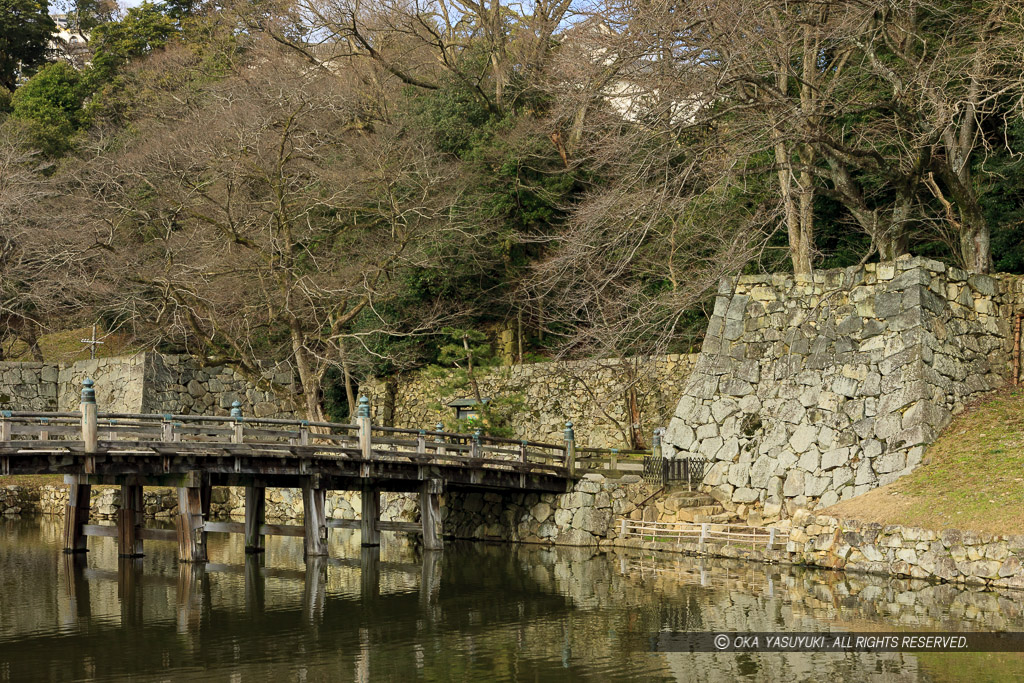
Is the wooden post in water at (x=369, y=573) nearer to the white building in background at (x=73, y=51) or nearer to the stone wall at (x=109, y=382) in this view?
the stone wall at (x=109, y=382)

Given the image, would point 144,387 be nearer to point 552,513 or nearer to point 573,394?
point 573,394

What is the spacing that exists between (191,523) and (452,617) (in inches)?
270

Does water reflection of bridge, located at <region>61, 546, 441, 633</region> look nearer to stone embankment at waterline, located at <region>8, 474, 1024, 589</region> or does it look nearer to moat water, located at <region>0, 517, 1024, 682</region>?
moat water, located at <region>0, 517, 1024, 682</region>

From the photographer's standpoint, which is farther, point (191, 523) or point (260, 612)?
point (191, 523)

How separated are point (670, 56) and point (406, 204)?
11806mm

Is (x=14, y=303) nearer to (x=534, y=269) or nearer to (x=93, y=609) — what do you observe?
(x=534, y=269)

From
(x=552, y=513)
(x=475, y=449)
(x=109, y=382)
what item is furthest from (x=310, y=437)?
(x=109, y=382)

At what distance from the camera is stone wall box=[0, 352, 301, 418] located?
110 ft

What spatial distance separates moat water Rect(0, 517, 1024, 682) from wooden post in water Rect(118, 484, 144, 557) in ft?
1.39

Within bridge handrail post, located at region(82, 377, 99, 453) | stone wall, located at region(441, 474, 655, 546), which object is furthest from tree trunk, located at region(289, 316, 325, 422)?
bridge handrail post, located at region(82, 377, 99, 453)

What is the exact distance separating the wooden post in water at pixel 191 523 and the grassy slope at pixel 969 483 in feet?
38.7

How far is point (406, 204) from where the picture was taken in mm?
30891

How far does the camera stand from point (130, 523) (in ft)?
70.6

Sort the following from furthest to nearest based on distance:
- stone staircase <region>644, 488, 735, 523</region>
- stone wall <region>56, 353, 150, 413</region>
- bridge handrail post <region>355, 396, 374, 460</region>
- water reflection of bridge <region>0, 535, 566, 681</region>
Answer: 1. stone wall <region>56, 353, 150, 413</region>
2. stone staircase <region>644, 488, 735, 523</region>
3. bridge handrail post <region>355, 396, 374, 460</region>
4. water reflection of bridge <region>0, 535, 566, 681</region>
